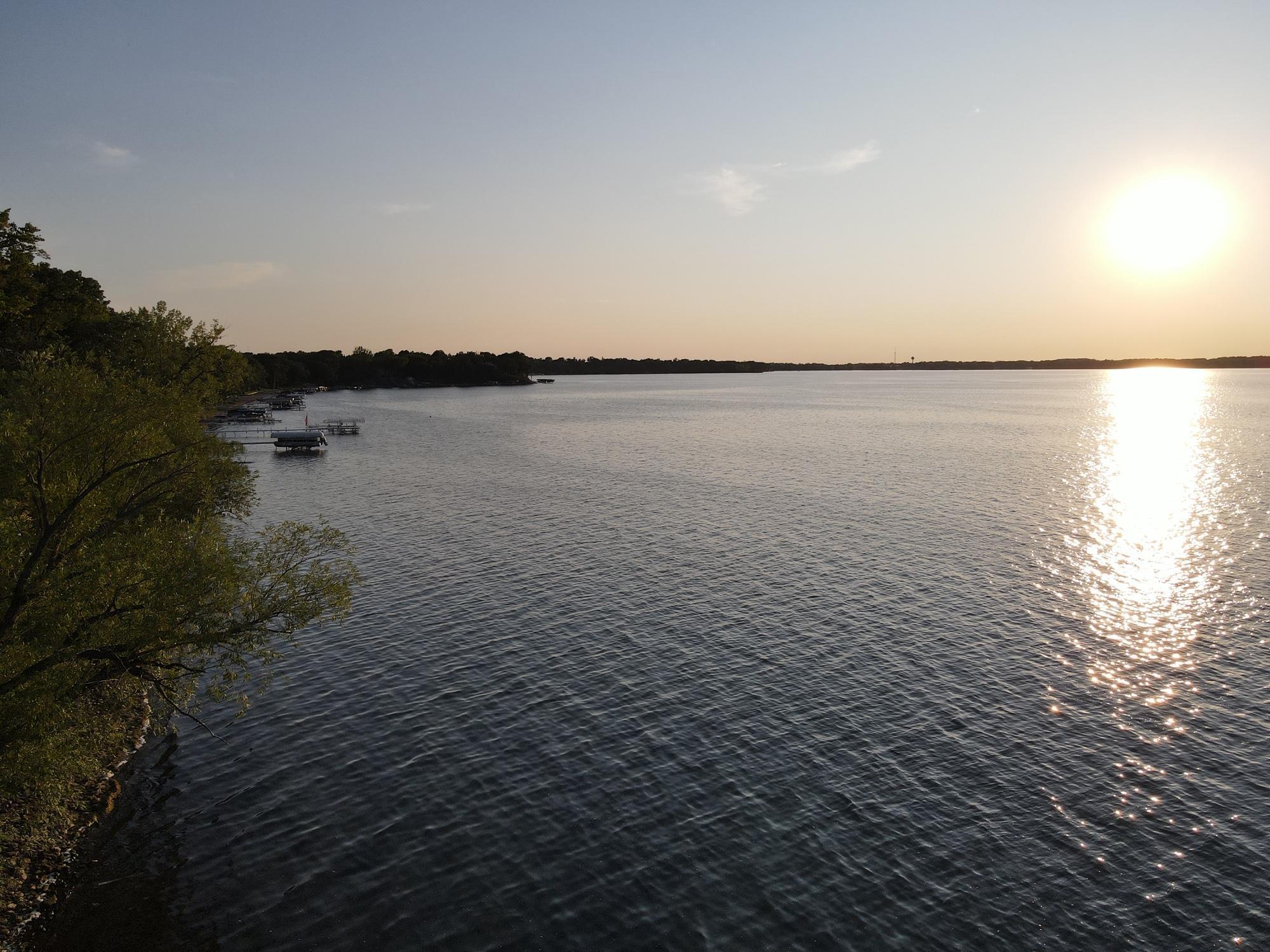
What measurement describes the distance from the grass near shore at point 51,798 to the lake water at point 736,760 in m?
1.15

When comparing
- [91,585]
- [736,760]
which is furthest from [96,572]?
[736,760]

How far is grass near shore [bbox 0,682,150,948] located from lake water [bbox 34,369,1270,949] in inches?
45.1

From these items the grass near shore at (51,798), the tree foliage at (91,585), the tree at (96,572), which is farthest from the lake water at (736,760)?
the tree at (96,572)

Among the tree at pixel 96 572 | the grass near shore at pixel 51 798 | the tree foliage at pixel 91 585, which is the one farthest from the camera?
the tree at pixel 96 572

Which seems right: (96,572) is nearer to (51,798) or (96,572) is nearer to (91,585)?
(91,585)

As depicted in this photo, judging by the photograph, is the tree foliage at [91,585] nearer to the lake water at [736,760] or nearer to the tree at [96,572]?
the tree at [96,572]

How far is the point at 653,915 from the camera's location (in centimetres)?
2533

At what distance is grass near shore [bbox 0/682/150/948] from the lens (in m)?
23.8

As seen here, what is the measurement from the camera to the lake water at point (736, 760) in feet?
83.6

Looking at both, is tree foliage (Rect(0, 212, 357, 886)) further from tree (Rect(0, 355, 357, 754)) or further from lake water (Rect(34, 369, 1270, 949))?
lake water (Rect(34, 369, 1270, 949))

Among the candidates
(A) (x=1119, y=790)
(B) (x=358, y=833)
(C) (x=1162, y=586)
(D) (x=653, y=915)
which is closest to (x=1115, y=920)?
(A) (x=1119, y=790)

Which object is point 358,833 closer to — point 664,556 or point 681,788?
point 681,788

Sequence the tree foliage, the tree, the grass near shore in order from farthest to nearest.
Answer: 1. the tree
2. the tree foliage
3. the grass near shore

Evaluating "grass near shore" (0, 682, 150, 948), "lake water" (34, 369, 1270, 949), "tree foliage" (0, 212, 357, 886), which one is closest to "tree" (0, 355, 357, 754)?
"tree foliage" (0, 212, 357, 886)
